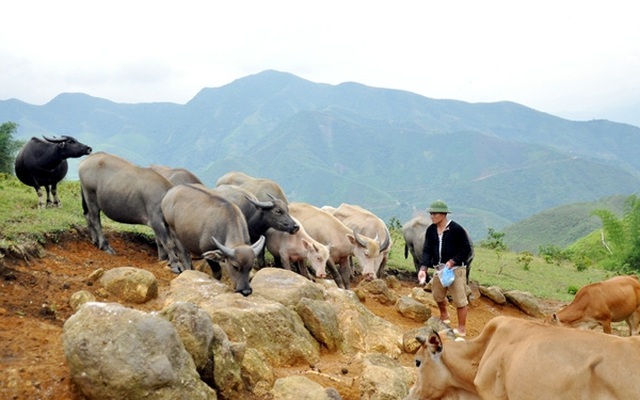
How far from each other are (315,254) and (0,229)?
6.29m

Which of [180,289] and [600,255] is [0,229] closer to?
[180,289]

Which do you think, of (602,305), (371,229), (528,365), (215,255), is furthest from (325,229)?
(528,365)

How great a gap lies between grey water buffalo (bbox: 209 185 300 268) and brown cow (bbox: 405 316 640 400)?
22.5 feet

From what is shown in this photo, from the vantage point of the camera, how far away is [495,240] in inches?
1220

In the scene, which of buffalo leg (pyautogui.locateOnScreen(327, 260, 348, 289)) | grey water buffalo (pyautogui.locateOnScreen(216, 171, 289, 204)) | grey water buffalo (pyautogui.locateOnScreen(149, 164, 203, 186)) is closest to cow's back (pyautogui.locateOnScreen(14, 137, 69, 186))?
grey water buffalo (pyautogui.locateOnScreen(149, 164, 203, 186))

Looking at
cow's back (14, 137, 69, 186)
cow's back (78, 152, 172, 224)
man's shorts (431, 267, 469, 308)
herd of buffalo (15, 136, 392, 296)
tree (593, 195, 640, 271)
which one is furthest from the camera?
tree (593, 195, 640, 271)

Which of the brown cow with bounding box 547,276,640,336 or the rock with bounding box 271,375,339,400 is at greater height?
the rock with bounding box 271,375,339,400

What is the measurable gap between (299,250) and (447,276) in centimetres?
444

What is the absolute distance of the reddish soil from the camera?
18.4 ft

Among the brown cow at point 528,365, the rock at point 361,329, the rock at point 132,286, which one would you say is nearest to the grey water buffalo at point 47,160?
the rock at point 132,286

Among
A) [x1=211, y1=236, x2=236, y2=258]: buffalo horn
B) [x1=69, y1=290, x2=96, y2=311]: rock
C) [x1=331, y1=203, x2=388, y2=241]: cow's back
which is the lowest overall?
[x1=331, y1=203, x2=388, y2=241]: cow's back

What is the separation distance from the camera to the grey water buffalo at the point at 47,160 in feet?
50.9

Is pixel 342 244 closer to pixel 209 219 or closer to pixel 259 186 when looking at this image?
pixel 259 186

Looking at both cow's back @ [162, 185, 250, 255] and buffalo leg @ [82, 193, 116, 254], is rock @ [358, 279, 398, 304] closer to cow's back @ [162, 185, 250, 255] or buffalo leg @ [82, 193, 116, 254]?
cow's back @ [162, 185, 250, 255]
